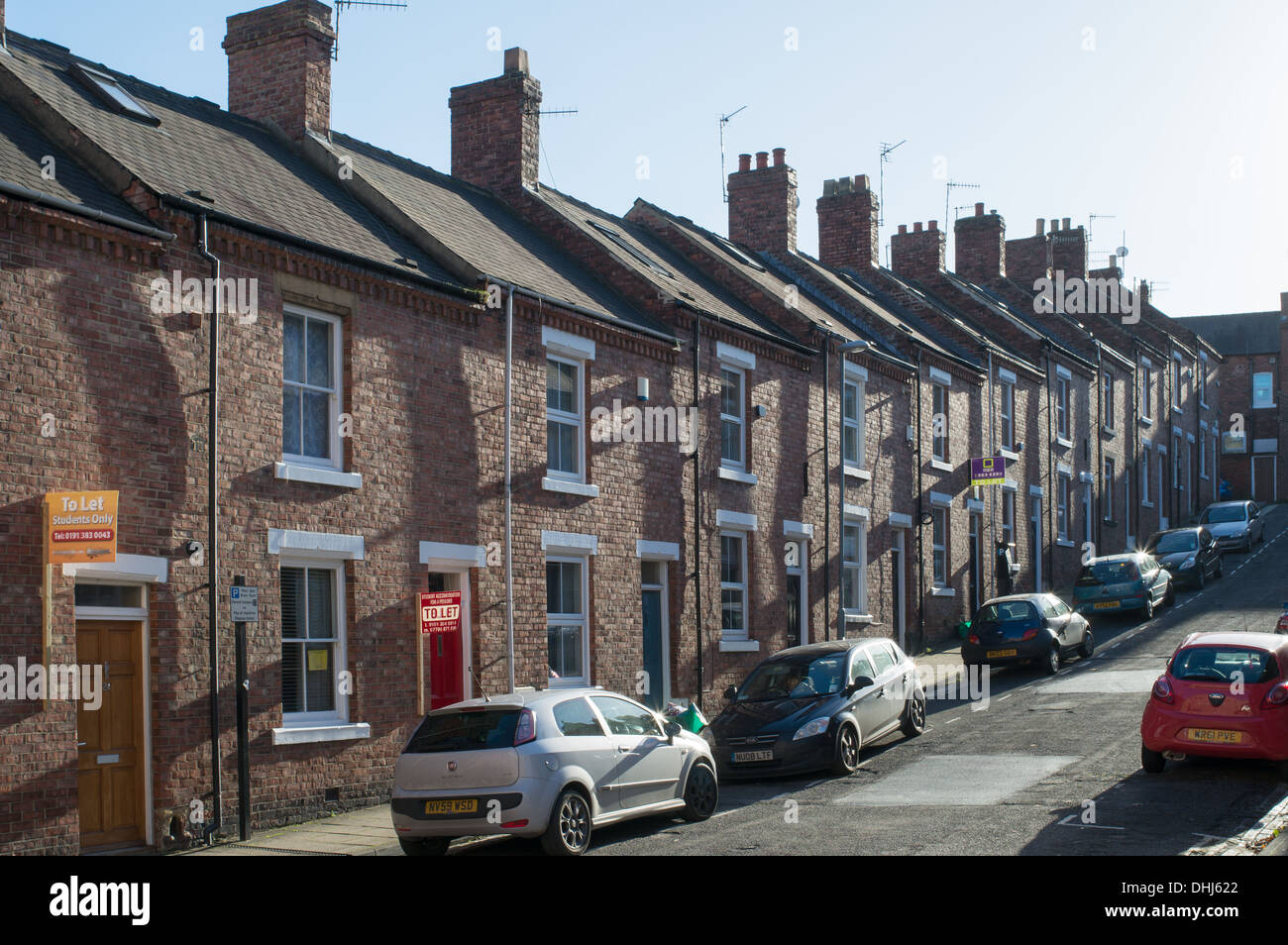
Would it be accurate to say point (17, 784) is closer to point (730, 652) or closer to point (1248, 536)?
point (730, 652)

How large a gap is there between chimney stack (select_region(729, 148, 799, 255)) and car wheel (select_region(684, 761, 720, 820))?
20.6 metres

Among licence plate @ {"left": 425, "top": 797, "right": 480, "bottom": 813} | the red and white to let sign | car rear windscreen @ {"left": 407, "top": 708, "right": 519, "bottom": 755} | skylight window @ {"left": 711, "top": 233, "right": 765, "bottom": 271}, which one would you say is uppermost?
skylight window @ {"left": 711, "top": 233, "right": 765, "bottom": 271}

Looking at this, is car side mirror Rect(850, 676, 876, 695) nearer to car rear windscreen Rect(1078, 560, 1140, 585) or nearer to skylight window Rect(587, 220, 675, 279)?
skylight window Rect(587, 220, 675, 279)

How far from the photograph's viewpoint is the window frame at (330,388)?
1530 centimetres

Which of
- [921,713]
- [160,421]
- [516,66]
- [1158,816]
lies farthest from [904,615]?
[160,421]

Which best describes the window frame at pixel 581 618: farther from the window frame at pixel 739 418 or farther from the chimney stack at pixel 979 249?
the chimney stack at pixel 979 249

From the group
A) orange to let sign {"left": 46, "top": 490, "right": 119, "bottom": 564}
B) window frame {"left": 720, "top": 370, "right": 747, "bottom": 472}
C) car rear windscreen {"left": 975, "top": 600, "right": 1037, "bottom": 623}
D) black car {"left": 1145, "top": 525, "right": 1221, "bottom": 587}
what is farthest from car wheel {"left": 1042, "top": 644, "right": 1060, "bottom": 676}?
orange to let sign {"left": 46, "top": 490, "right": 119, "bottom": 564}

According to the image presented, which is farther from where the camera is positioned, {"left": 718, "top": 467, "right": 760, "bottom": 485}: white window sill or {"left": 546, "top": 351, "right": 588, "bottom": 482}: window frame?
{"left": 718, "top": 467, "right": 760, "bottom": 485}: white window sill

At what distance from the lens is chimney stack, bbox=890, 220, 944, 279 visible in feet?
133

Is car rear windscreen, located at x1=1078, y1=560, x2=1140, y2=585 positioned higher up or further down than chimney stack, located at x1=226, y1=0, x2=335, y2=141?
further down

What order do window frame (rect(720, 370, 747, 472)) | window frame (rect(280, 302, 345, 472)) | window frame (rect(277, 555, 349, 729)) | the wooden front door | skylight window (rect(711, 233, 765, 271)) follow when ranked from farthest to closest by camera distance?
1. skylight window (rect(711, 233, 765, 271))
2. window frame (rect(720, 370, 747, 472))
3. window frame (rect(280, 302, 345, 472))
4. window frame (rect(277, 555, 349, 729))
5. the wooden front door

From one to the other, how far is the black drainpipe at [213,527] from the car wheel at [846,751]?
7.01 m

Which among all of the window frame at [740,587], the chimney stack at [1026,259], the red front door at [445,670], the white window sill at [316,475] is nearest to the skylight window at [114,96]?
the white window sill at [316,475]

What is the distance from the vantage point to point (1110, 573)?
31469 millimetres
